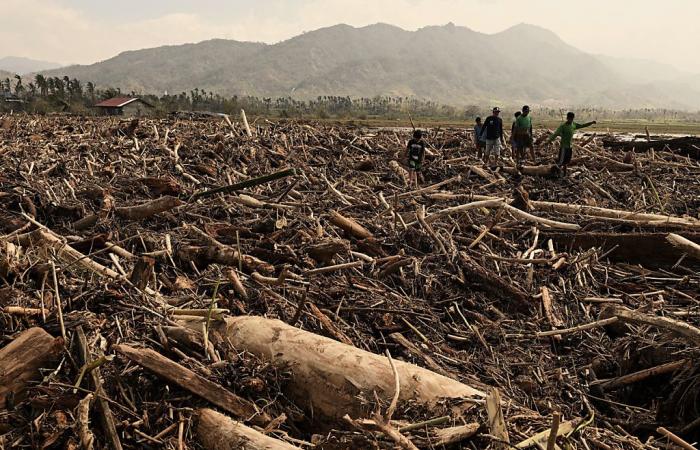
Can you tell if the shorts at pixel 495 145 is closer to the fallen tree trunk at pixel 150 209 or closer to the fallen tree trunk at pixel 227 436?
the fallen tree trunk at pixel 150 209

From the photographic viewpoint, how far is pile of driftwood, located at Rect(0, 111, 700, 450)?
3.15 metres

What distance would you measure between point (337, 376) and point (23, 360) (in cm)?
219

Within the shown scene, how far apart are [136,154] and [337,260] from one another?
27.2ft

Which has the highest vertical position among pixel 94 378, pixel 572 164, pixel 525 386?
pixel 572 164

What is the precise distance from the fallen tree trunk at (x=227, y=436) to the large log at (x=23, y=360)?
122 cm

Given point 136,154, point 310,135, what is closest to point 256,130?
point 310,135

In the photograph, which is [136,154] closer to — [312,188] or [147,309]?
[312,188]

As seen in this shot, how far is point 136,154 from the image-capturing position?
39.8ft

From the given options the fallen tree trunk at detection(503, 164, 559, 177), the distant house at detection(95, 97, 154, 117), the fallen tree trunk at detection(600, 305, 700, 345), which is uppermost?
the distant house at detection(95, 97, 154, 117)

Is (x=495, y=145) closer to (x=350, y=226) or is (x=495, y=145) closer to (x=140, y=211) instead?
(x=350, y=226)

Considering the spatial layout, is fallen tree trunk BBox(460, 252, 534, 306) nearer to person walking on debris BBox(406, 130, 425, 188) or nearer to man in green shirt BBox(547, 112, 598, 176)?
person walking on debris BBox(406, 130, 425, 188)

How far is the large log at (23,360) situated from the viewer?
10.8 feet

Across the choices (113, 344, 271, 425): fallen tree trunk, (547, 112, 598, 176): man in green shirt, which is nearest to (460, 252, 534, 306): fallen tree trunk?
(113, 344, 271, 425): fallen tree trunk

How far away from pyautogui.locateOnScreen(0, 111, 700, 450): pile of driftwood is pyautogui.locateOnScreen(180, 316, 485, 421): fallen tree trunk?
0.01 meters
